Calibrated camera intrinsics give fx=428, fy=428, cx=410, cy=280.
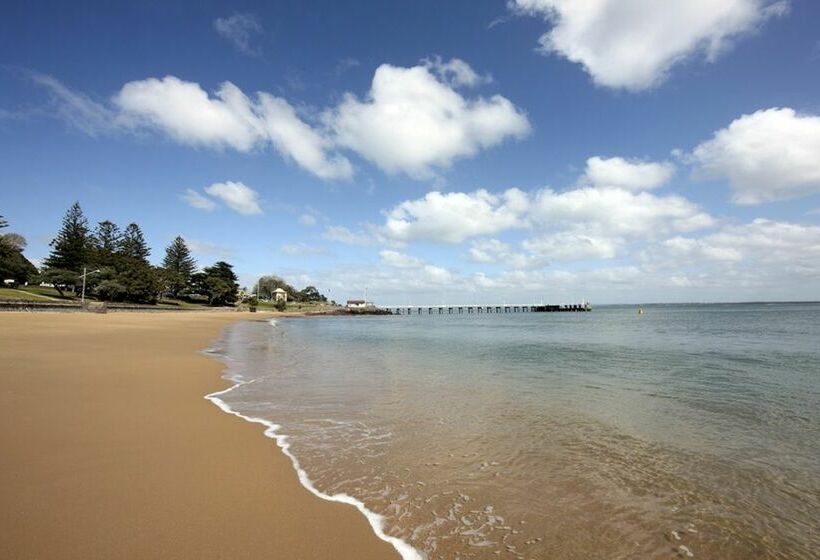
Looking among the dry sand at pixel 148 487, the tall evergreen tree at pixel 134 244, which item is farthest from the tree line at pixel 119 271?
the dry sand at pixel 148 487

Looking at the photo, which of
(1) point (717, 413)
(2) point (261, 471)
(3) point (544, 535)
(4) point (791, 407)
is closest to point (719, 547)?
(3) point (544, 535)

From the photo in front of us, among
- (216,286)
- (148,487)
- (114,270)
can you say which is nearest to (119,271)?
(114,270)

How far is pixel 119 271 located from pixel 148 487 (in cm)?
8363

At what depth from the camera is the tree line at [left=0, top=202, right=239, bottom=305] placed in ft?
209

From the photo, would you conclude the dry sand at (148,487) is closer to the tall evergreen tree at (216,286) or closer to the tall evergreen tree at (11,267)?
the tall evergreen tree at (11,267)

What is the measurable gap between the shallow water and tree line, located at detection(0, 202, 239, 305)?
204 feet

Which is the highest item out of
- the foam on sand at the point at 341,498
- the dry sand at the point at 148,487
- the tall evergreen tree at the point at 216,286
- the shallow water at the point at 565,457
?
the tall evergreen tree at the point at 216,286

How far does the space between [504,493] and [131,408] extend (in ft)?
21.6

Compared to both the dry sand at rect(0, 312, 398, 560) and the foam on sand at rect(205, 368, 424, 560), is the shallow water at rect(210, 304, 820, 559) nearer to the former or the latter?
the foam on sand at rect(205, 368, 424, 560)

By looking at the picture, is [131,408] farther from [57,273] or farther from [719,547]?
[57,273]

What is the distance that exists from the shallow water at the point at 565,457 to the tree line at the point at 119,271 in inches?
2447

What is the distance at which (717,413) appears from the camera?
8.95 m

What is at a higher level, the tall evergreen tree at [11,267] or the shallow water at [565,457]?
the tall evergreen tree at [11,267]

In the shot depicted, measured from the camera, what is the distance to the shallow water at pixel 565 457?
4004 millimetres
